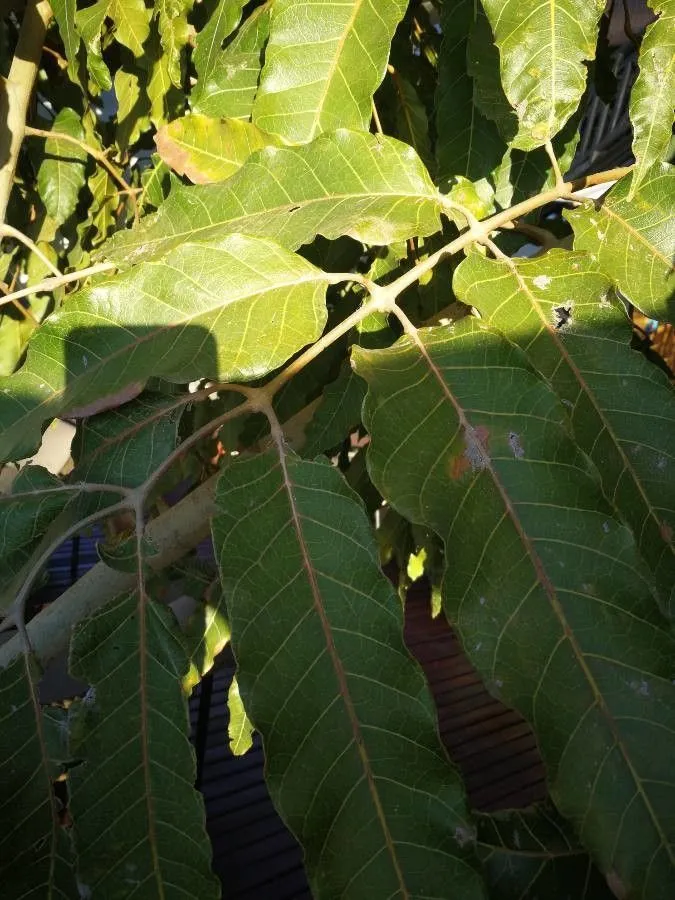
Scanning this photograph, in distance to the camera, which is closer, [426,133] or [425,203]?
[425,203]

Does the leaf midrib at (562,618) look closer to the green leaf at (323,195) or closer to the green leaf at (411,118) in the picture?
the green leaf at (323,195)

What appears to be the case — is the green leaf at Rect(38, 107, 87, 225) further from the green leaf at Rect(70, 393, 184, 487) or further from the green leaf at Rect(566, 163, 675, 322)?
the green leaf at Rect(566, 163, 675, 322)

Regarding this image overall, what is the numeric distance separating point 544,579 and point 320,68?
49cm

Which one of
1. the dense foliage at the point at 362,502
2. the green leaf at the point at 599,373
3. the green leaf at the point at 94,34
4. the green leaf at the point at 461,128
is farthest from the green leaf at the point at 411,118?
the green leaf at the point at 599,373

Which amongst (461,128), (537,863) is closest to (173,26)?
(461,128)

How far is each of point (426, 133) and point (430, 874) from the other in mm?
863

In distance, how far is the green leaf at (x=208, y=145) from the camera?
63 cm

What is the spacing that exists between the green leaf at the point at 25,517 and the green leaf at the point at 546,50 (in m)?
0.45

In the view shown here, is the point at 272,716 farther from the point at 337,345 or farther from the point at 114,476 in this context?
the point at 337,345

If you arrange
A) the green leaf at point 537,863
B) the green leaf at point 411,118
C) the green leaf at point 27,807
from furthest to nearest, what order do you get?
the green leaf at point 411,118, the green leaf at point 537,863, the green leaf at point 27,807

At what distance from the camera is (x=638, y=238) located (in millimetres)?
550

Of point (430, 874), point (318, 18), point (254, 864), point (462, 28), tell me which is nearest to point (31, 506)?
point (430, 874)

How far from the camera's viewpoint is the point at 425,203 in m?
0.56

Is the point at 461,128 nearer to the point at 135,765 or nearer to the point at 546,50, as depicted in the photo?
the point at 546,50
